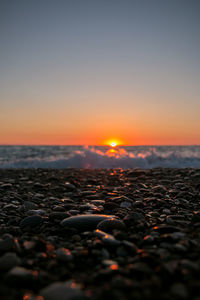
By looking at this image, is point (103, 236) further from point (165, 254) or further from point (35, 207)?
point (35, 207)

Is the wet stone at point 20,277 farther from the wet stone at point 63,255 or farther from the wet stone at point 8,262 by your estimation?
the wet stone at point 63,255

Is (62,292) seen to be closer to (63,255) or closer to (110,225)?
(63,255)

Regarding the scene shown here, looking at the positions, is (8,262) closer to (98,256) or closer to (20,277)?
(20,277)

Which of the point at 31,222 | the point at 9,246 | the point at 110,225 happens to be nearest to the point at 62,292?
the point at 9,246

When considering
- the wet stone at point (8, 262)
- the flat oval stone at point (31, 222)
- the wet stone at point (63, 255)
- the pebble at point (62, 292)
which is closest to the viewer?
the pebble at point (62, 292)

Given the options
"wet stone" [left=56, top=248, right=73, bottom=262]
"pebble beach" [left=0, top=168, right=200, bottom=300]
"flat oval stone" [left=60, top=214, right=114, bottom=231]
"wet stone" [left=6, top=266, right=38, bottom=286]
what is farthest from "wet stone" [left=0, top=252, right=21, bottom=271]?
"flat oval stone" [left=60, top=214, right=114, bottom=231]

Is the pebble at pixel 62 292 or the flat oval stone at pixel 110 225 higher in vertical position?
the flat oval stone at pixel 110 225

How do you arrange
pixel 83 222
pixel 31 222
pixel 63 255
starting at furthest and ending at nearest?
pixel 31 222 → pixel 83 222 → pixel 63 255

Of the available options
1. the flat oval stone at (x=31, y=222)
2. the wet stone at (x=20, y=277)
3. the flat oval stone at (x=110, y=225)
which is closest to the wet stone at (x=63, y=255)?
the wet stone at (x=20, y=277)

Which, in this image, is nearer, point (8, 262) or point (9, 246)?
point (8, 262)

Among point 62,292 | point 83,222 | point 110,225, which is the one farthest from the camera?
point 83,222

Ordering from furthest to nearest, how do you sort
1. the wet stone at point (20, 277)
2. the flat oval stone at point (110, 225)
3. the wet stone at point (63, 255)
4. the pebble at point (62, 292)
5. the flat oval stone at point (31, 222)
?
the flat oval stone at point (31, 222), the flat oval stone at point (110, 225), the wet stone at point (63, 255), the wet stone at point (20, 277), the pebble at point (62, 292)

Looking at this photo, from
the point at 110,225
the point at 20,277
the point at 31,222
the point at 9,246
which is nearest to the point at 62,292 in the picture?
the point at 20,277

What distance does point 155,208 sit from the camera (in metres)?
3.12
